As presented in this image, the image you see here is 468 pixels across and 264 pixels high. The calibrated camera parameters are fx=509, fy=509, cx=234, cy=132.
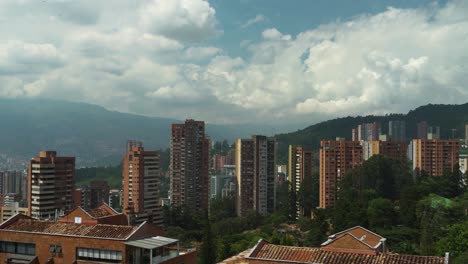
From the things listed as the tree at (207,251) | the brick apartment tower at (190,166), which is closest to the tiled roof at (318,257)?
the tree at (207,251)

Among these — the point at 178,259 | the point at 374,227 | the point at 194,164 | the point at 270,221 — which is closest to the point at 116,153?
the point at 194,164

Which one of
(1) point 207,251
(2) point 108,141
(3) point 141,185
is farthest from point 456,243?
(2) point 108,141

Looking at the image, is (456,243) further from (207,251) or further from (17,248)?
(17,248)

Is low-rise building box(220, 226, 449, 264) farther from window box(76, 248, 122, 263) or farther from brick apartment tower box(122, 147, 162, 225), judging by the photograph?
brick apartment tower box(122, 147, 162, 225)

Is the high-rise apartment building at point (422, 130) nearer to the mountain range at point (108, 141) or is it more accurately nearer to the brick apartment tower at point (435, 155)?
the mountain range at point (108, 141)

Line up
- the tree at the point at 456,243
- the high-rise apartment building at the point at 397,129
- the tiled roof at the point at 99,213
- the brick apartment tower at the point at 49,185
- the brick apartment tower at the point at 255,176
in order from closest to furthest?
the tiled roof at the point at 99,213, the tree at the point at 456,243, the brick apartment tower at the point at 49,185, the brick apartment tower at the point at 255,176, the high-rise apartment building at the point at 397,129

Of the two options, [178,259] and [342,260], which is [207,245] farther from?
[342,260]

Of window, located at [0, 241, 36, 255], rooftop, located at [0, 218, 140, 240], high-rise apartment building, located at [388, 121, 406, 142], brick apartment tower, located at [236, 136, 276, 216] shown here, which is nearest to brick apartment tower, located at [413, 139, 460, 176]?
brick apartment tower, located at [236, 136, 276, 216]
